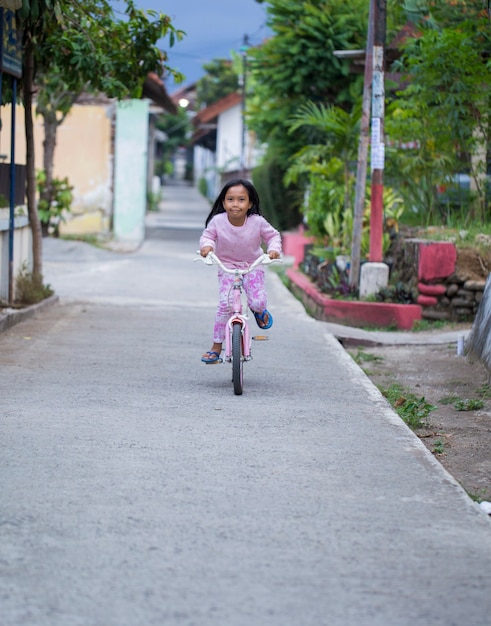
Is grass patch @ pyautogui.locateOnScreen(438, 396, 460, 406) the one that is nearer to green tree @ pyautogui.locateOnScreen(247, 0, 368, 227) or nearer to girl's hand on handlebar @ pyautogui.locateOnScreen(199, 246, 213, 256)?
girl's hand on handlebar @ pyautogui.locateOnScreen(199, 246, 213, 256)

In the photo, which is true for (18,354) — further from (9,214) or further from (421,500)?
(421,500)

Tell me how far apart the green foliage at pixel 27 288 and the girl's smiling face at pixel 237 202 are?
4.99 meters

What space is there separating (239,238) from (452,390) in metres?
2.39

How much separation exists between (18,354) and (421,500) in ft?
16.1

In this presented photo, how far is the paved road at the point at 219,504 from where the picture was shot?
144 inches

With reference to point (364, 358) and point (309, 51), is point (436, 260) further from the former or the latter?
point (309, 51)

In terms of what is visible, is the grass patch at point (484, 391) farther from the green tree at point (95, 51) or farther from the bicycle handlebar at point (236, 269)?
the green tree at point (95, 51)

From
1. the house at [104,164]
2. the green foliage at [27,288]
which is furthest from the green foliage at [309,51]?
the green foliage at [27,288]

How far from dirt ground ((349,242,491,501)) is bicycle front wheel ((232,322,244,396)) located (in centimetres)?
126

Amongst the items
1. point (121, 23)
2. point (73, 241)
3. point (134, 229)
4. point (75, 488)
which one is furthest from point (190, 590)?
point (134, 229)

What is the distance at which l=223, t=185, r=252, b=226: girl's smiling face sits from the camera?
7.75 metres

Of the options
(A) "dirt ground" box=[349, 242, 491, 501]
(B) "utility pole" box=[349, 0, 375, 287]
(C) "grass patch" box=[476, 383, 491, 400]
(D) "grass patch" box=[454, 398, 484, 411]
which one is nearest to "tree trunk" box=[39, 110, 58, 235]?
(B) "utility pole" box=[349, 0, 375, 287]

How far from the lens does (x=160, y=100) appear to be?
30.3 m

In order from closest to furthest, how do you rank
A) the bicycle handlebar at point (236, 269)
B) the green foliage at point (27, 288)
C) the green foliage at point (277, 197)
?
the bicycle handlebar at point (236, 269), the green foliage at point (27, 288), the green foliage at point (277, 197)
